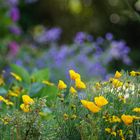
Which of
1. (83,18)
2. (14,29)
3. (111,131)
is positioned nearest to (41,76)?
(111,131)

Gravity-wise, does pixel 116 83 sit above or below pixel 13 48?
below

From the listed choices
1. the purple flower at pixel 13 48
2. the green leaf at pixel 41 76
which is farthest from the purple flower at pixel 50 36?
the green leaf at pixel 41 76

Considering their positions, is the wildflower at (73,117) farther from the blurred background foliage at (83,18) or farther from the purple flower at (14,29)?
the blurred background foliage at (83,18)

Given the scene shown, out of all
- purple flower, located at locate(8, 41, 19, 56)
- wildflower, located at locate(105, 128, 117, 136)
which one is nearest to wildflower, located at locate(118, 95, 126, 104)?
wildflower, located at locate(105, 128, 117, 136)

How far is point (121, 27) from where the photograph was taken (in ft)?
40.4

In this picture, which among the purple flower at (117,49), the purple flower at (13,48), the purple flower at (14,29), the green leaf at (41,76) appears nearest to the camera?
the green leaf at (41,76)

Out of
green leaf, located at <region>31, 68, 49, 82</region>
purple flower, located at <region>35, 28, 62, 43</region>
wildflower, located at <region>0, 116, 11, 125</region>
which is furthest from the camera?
purple flower, located at <region>35, 28, 62, 43</region>

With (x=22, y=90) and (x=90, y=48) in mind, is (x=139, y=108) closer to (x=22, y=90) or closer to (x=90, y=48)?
(x=22, y=90)

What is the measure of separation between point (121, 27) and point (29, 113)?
996 cm

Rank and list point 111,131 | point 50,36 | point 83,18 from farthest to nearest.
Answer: point 83,18, point 50,36, point 111,131

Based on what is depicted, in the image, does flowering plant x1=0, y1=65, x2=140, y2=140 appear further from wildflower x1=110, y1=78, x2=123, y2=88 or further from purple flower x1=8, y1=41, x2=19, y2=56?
purple flower x1=8, y1=41, x2=19, y2=56

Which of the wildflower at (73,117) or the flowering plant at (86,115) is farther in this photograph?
the wildflower at (73,117)

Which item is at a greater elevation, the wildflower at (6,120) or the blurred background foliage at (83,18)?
the blurred background foliage at (83,18)

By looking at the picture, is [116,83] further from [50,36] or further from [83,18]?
[83,18]
